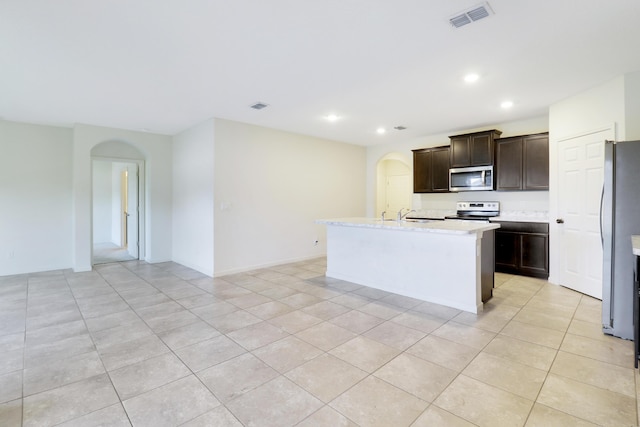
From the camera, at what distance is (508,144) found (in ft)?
17.4

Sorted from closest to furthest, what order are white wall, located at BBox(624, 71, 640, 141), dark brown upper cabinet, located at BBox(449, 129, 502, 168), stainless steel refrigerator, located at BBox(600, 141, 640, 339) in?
stainless steel refrigerator, located at BBox(600, 141, 640, 339)
white wall, located at BBox(624, 71, 640, 141)
dark brown upper cabinet, located at BBox(449, 129, 502, 168)

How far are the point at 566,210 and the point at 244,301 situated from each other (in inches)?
177

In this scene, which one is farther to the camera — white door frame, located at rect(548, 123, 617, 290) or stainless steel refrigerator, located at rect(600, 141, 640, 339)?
white door frame, located at rect(548, 123, 617, 290)

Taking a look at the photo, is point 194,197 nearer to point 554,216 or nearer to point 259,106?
point 259,106

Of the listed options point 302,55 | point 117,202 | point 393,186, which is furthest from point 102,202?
point 302,55

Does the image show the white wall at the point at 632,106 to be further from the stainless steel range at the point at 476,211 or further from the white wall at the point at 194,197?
the white wall at the point at 194,197

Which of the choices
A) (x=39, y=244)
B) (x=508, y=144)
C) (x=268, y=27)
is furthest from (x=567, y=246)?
(x=39, y=244)

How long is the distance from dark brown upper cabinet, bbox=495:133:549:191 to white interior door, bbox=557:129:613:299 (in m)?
0.54

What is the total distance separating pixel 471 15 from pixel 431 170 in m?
4.21

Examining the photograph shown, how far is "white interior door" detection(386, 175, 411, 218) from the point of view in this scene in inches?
366

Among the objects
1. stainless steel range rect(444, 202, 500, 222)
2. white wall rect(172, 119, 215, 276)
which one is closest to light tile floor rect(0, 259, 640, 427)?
white wall rect(172, 119, 215, 276)

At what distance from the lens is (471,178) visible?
5.75 meters

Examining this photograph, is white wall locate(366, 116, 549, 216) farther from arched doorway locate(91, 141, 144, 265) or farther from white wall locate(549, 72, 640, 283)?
arched doorway locate(91, 141, 144, 265)

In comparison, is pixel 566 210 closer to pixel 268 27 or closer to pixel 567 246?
pixel 567 246
